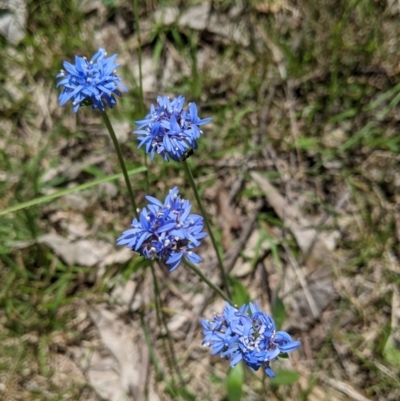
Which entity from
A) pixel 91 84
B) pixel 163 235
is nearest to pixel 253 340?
pixel 163 235

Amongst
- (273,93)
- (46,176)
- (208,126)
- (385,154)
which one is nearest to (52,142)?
(46,176)

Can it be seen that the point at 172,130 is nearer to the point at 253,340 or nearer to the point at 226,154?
the point at 253,340

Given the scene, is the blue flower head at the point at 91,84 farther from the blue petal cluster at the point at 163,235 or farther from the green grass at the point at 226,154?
the green grass at the point at 226,154

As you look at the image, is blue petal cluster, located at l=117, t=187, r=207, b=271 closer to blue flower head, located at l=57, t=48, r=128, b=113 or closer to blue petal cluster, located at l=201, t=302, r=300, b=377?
blue petal cluster, located at l=201, t=302, r=300, b=377

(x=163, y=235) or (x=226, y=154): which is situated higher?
(x=226, y=154)

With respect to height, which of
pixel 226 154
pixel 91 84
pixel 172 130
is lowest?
pixel 172 130

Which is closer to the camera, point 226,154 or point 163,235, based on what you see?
point 163,235

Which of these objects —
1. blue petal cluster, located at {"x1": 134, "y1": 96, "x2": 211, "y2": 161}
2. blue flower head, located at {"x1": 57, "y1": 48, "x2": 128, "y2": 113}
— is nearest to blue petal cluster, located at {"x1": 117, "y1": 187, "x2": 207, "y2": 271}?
blue petal cluster, located at {"x1": 134, "y1": 96, "x2": 211, "y2": 161}
